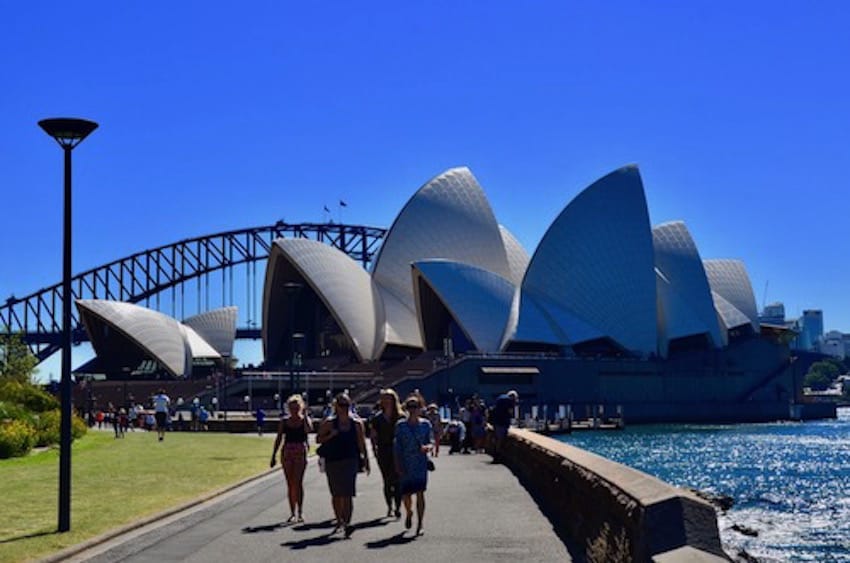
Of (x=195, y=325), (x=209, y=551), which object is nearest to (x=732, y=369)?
(x=195, y=325)

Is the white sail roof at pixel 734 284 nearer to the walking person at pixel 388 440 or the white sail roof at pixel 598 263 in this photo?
the white sail roof at pixel 598 263

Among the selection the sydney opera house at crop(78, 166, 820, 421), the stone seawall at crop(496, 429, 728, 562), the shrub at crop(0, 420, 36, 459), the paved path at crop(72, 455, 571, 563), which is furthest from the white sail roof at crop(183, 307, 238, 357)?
the stone seawall at crop(496, 429, 728, 562)

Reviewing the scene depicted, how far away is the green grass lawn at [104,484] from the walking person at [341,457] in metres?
2.69

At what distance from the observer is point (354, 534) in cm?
1338

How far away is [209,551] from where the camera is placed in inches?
468

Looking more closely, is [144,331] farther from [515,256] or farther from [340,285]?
[515,256]

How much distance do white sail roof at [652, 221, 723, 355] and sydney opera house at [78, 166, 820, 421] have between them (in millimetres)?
120

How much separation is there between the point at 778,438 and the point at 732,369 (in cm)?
3620

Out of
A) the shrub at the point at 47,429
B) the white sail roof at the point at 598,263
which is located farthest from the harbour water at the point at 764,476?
the shrub at the point at 47,429

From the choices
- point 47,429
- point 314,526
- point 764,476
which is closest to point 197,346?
point 764,476

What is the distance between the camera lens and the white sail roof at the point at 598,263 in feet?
297

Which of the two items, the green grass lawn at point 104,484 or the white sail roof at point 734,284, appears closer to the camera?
the green grass lawn at point 104,484

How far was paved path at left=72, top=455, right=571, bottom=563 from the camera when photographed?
11.5 m

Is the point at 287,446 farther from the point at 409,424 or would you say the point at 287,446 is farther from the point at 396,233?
the point at 396,233
